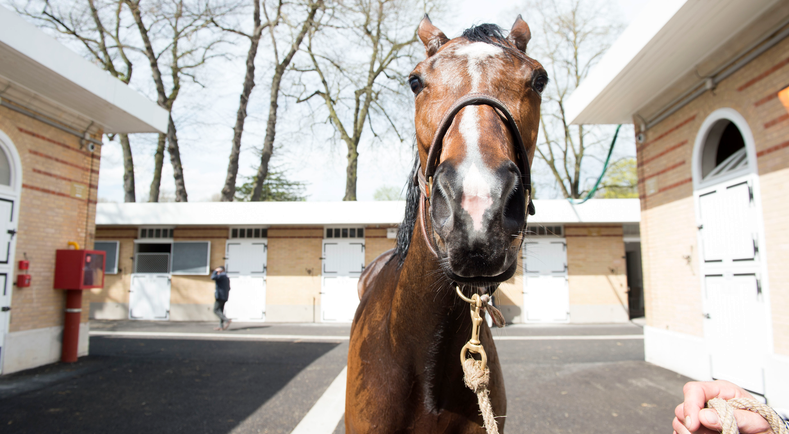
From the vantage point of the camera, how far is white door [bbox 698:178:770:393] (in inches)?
191

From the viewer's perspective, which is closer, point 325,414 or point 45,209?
point 325,414

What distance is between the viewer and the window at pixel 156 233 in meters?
14.0

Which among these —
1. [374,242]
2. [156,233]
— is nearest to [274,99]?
[156,233]

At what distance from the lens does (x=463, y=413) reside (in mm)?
1554

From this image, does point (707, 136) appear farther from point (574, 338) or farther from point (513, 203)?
point (513, 203)

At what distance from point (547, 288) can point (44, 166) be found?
44.9 ft

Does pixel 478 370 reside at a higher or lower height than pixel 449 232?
lower

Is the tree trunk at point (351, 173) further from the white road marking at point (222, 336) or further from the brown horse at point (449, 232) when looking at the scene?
the brown horse at point (449, 232)

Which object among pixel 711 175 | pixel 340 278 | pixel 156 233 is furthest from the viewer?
pixel 156 233

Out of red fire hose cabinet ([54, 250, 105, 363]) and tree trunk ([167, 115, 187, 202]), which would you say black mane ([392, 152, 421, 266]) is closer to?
red fire hose cabinet ([54, 250, 105, 363])

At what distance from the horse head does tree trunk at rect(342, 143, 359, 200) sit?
15.7m

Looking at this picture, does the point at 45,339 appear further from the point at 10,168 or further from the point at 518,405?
the point at 518,405

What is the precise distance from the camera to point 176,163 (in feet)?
54.6

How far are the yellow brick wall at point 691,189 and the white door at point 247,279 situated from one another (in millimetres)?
11555
